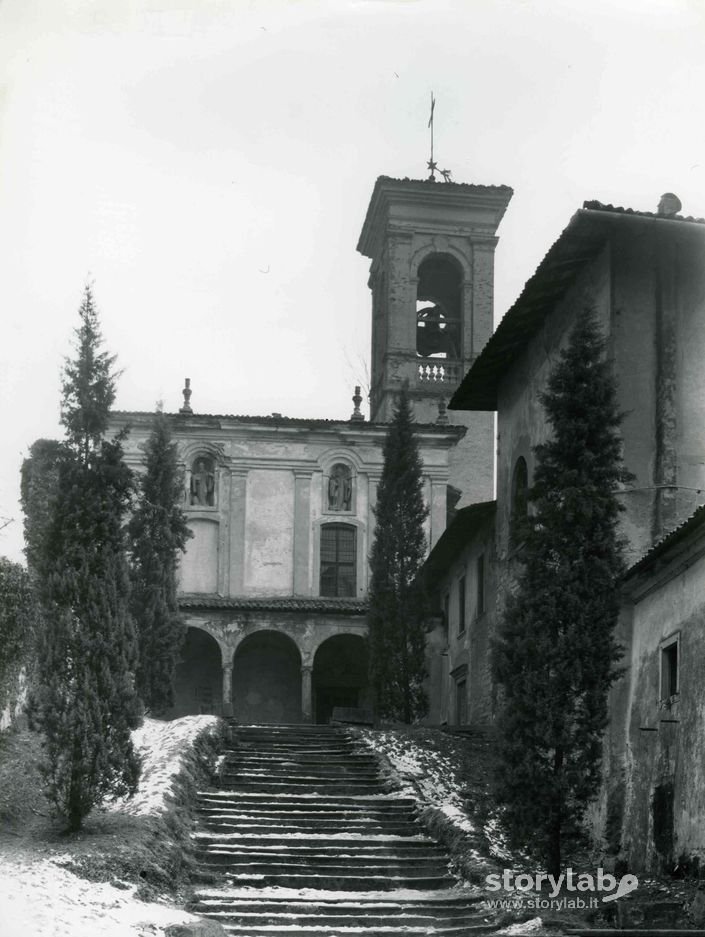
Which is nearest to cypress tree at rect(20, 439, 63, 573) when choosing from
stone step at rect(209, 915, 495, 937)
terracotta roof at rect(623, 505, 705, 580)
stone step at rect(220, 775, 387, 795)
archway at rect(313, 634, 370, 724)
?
stone step at rect(220, 775, 387, 795)

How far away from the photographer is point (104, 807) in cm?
1784

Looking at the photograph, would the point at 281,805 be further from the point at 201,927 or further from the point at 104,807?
the point at 201,927

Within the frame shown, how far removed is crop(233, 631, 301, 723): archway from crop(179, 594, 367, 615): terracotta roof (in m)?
1.14

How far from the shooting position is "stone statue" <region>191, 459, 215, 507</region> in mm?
40969

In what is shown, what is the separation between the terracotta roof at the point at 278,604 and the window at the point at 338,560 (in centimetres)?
122

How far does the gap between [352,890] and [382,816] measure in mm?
3002

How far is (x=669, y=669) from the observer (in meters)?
17.5

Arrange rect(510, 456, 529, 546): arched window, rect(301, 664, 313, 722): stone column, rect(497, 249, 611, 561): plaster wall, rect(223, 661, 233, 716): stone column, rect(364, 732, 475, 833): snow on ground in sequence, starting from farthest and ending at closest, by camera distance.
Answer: rect(301, 664, 313, 722): stone column → rect(223, 661, 233, 716): stone column → rect(510, 456, 529, 546): arched window → rect(497, 249, 611, 561): plaster wall → rect(364, 732, 475, 833): snow on ground

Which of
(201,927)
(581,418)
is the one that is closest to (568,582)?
(581,418)

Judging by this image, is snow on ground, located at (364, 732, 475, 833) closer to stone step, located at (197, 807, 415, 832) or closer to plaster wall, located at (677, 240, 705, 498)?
stone step, located at (197, 807, 415, 832)

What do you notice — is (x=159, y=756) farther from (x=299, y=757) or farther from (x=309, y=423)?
(x=309, y=423)

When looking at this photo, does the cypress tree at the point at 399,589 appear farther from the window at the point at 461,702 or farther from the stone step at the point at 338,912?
the stone step at the point at 338,912

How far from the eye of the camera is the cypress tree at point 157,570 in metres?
27.7

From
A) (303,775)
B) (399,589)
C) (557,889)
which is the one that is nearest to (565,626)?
(557,889)
